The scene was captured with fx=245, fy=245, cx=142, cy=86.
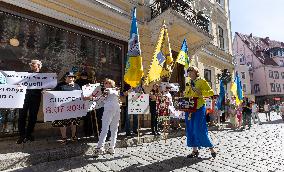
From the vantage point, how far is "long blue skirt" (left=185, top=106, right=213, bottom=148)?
512cm

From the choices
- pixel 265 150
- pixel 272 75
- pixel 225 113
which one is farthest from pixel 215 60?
pixel 272 75

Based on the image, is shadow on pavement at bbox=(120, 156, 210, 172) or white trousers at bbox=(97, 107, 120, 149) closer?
shadow on pavement at bbox=(120, 156, 210, 172)

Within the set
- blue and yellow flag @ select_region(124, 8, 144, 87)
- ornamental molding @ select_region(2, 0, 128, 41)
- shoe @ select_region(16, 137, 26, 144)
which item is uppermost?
ornamental molding @ select_region(2, 0, 128, 41)

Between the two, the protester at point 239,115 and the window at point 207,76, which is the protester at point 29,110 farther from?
the window at point 207,76

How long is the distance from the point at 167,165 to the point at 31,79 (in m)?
3.69

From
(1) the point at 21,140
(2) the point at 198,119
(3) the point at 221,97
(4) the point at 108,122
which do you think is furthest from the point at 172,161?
(3) the point at 221,97

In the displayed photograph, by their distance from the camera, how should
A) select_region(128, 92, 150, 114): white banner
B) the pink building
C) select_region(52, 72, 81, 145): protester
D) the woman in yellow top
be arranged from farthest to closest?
1. the pink building
2. select_region(128, 92, 150, 114): white banner
3. select_region(52, 72, 81, 145): protester
4. the woman in yellow top

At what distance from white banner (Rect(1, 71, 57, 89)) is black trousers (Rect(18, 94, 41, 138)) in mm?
305

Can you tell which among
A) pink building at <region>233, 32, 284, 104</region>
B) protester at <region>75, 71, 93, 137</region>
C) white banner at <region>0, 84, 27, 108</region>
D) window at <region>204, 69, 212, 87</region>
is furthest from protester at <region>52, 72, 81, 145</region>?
pink building at <region>233, 32, 284, 104</region>

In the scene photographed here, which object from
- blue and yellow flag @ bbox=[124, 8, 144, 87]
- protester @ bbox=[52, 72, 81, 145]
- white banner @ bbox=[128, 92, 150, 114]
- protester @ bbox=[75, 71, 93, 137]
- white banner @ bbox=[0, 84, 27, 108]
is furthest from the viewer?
protester @ bbox=[75, 71, 93, 137]

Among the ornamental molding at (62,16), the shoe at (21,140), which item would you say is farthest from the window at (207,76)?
the shoe at (21,140)

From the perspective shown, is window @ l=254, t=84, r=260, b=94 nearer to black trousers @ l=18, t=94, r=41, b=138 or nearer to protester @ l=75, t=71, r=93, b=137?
protester @ l=75, t=71, r=93, b=137

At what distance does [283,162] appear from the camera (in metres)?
4.74

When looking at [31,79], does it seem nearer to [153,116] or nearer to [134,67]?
[134,67]
